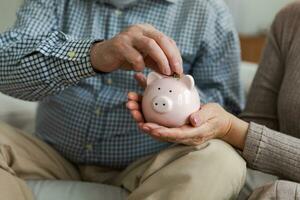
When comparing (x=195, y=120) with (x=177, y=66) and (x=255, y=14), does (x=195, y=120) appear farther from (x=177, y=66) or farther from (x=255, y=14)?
(x=255, y=14)

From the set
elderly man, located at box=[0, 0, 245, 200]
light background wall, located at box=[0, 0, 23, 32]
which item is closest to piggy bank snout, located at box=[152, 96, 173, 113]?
elderly man, located at box=[0, 0, 245, 200]

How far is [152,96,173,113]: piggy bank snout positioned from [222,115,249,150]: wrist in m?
0.15

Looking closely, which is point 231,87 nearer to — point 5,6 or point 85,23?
point 85,23

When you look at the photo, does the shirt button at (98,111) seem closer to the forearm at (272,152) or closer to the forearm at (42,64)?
the forearm at (42,64)

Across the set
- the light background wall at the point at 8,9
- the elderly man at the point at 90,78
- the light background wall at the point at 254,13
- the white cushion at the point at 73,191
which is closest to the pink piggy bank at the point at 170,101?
the elderly man at the point at 90,78

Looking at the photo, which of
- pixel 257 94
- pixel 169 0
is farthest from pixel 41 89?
pixel 257 94

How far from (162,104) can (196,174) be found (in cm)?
12

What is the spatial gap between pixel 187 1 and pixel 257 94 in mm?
255

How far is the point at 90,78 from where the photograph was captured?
3.33 ft

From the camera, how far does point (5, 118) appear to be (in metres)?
1.20

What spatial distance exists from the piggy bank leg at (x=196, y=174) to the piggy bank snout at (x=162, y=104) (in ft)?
0.28

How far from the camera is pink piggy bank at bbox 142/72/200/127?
2.34ft

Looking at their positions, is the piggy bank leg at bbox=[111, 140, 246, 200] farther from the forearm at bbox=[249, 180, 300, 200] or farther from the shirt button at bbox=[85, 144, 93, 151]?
the shirt button at bbox=[85, 144, 93, 151]

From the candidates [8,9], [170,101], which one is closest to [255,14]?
[8,9]
